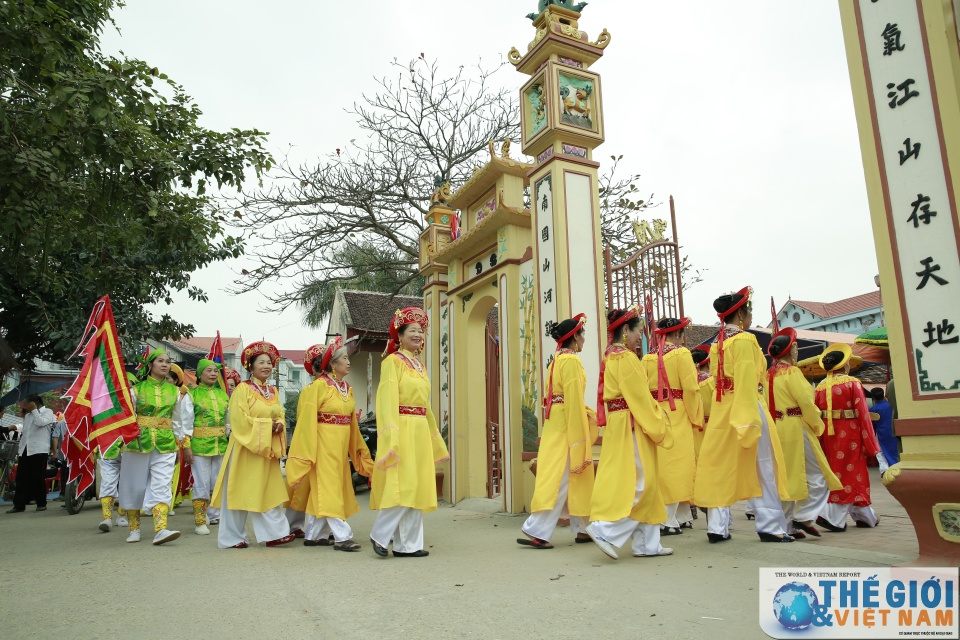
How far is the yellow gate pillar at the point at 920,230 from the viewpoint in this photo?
3486 mm

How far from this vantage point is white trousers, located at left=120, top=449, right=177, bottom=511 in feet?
20.3

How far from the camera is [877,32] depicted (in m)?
3.99

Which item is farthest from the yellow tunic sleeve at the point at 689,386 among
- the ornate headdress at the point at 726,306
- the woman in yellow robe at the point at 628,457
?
the woman in yellow robe at the point at 628,457

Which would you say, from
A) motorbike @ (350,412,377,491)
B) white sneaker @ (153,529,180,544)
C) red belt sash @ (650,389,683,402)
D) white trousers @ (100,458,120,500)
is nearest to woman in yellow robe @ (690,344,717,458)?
red belt sash @ (650,389,683,402)

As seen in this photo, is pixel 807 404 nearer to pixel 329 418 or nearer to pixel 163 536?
pixel 329 418

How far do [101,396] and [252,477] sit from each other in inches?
62.9

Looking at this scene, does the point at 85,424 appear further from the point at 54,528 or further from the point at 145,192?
the point at 54,528

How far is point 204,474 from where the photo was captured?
24.3ft

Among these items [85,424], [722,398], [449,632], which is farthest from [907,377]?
[85,424]

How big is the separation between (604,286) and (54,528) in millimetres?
7107

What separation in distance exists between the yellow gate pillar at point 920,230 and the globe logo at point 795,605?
3.82 ft

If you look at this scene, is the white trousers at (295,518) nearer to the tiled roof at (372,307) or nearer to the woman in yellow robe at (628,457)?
the woman in yellow robe at (628,457)

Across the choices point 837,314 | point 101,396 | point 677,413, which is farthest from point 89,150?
point 837,314

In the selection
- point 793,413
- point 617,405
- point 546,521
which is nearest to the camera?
point 617,405
